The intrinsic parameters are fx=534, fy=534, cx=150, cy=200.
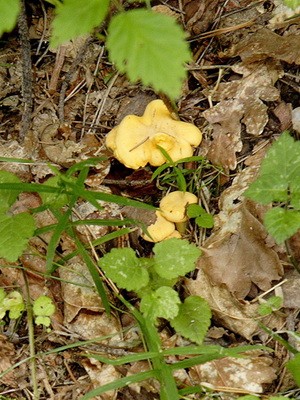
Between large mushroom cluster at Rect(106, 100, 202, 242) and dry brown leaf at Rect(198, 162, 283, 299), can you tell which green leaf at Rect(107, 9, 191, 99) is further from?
dry brown leaf at Rect(198, 162, 283, 299)

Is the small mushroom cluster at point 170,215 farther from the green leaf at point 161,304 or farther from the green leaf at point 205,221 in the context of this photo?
the green leaf at point 161,304

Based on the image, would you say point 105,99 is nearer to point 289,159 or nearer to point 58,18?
point 289,159

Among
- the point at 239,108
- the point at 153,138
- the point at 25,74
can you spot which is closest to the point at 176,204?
the point at 153,138

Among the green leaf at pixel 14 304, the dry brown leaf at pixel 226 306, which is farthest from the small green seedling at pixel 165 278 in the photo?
the green leaf at pixel 14 304

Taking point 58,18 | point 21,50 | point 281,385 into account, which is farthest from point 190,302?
point 21,50

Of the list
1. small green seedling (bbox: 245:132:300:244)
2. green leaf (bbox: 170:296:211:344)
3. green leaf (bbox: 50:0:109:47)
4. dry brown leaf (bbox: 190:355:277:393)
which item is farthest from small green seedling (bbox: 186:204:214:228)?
green leaf (bbox: 50:0:109:47)
